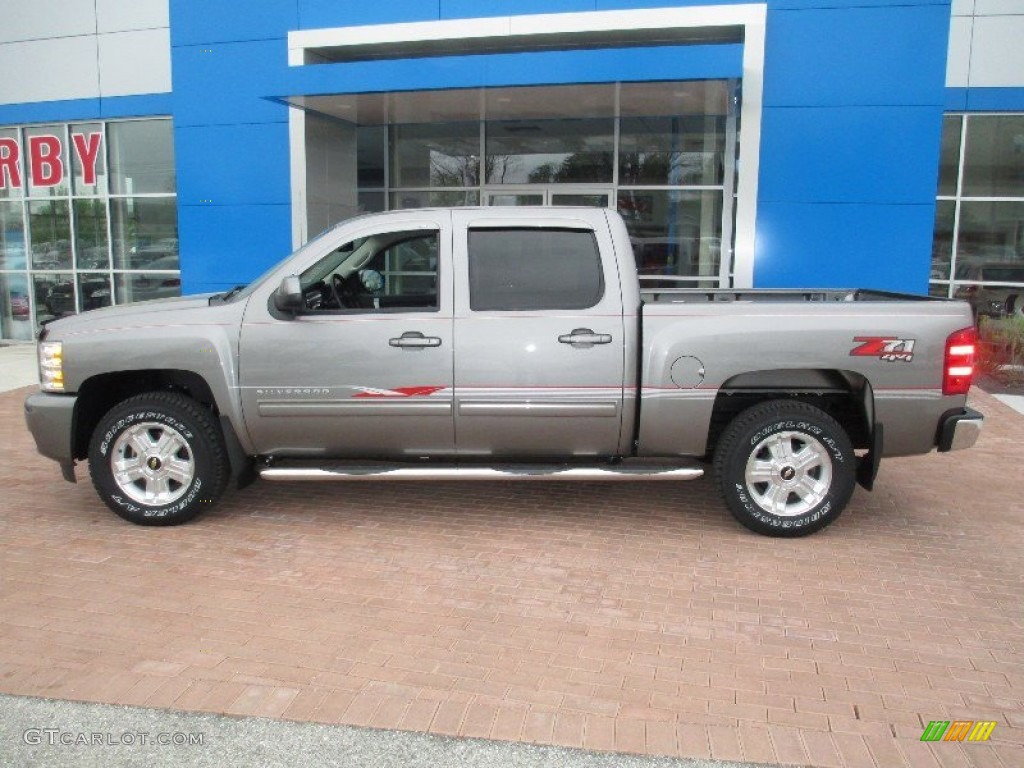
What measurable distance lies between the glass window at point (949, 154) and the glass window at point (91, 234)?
14504 mm

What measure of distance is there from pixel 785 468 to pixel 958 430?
1013 millimetres

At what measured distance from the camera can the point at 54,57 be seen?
1565cm

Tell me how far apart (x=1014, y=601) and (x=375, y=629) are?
3.34 m

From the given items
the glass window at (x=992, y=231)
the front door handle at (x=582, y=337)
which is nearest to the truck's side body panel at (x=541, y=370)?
the front door handle at (x=582, y=337)

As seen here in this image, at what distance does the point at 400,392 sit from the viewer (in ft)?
17.9

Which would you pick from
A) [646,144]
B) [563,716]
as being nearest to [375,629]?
[563,716]

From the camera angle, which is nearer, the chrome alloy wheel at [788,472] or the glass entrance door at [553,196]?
the chrome alloy wheel at [788,472]

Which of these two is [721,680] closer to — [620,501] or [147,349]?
[620,501]

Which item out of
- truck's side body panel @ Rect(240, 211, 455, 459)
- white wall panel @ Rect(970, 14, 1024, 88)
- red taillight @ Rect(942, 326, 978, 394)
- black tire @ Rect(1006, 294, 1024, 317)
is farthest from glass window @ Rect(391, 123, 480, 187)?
red taillight @ Rect(942, 326, 978, 394)

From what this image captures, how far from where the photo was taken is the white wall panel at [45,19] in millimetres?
15258

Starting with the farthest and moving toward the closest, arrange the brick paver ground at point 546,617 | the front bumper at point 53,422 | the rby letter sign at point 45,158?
the rby letter sign at point 45,158, the front bumper at point 53,422, the brick paver ground at point 546,617

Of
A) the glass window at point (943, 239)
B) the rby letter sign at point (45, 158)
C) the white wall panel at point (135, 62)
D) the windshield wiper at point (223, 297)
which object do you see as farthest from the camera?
the rby letter sign at point (45, 158)

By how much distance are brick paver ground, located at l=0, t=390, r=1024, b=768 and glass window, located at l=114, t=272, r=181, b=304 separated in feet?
33.1

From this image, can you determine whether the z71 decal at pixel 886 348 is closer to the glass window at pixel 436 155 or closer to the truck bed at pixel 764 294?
the truck bed at pixel 764 294
